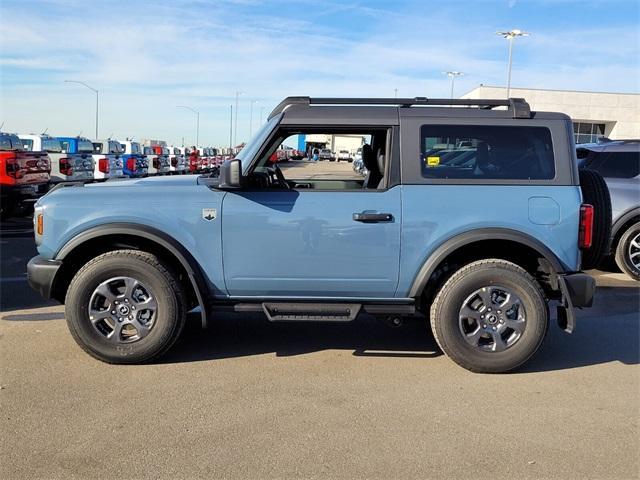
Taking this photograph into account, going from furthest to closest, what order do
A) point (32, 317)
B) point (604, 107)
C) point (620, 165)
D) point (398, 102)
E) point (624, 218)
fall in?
1. point (604, 107)
2. point (620, 165)
3. point (624, 218)
4. point (32, 317)
5. point (398, 102)

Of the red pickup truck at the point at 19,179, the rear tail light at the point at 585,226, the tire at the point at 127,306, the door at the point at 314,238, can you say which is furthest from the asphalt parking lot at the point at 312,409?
the red pickup truck at the point at 19,179

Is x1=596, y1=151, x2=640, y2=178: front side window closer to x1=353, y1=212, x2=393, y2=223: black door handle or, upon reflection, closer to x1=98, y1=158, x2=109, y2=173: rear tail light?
x1=353, y1=212, x2=393, y2=223: black door handle

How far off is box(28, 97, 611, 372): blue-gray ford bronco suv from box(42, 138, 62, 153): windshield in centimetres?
1506

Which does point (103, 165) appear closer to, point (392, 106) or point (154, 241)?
point (154, 241)

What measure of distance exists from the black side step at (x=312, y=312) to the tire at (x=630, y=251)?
510 cm

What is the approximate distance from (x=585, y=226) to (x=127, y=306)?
3.44 m

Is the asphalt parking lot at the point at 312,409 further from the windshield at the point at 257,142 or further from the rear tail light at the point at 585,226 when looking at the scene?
the windshield at the point at 257,142

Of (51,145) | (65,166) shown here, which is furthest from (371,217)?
(51,145)

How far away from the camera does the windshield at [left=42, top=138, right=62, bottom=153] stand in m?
18.0

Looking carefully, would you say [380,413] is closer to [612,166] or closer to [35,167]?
[612,166]

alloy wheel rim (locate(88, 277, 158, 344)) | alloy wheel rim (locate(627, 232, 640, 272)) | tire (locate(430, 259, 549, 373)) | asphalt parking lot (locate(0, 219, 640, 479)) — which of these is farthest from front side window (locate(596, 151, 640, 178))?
alloy wheel rim (locate(88, 277, 158, 344))

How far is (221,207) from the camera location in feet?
14.4

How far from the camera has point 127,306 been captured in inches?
175

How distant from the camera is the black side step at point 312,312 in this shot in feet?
14.5
